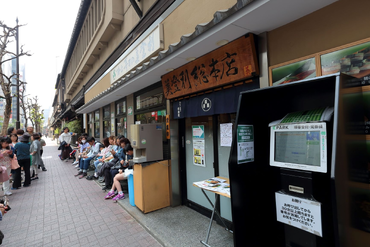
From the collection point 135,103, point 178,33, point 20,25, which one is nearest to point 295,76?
point 178,33

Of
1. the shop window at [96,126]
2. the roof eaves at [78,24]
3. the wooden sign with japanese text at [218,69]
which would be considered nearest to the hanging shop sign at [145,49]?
the wooden sign with japanese text at [218,69]

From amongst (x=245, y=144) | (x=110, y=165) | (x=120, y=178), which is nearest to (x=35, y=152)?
(x=110, y=165)

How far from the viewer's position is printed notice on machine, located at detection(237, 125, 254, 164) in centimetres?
249

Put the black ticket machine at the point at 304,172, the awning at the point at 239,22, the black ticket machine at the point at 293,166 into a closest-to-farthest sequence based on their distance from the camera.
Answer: the black ticket machine at the point at 293,166 < the black ticket machine at the point at 304,172 < the awning at the point at 239,22

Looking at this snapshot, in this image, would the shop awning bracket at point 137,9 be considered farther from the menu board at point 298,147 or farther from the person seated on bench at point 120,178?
the menu board at point 298,147

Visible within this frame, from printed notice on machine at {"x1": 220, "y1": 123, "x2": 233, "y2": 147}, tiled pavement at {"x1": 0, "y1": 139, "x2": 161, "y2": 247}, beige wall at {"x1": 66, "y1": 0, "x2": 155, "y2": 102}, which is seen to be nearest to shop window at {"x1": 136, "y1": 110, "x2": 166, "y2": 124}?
printed notice on machine at {"x1": 220, "y1": 123, "x2": 233, "y2": 147}

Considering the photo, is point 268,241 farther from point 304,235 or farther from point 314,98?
point 314,98

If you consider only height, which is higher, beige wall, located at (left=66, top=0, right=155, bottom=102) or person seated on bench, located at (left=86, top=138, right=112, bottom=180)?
beige wall, located at (left=66, top=0, right=155, bottom=102)

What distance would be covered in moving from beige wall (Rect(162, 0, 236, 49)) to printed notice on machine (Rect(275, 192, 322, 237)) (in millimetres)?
3299

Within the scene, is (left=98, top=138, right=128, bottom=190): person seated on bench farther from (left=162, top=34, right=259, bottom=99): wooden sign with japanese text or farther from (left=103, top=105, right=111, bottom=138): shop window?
(left=103, top=105, right=111, bottom=138): shop window

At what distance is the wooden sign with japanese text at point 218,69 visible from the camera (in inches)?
120

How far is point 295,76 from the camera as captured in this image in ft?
8.89

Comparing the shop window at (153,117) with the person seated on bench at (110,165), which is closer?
the shop window at (153,117)

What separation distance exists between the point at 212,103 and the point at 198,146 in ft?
4.26
